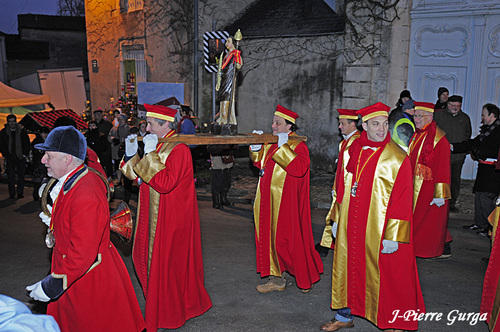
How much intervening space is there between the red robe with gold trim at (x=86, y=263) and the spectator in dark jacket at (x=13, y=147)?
337 inches

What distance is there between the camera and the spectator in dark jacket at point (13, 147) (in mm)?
11250

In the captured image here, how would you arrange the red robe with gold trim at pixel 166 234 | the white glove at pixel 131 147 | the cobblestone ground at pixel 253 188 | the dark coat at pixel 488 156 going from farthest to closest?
the cobblestone ground at pixel 253 188, the dark coat at pixel 488 156, the white glove at pixel 131 147, the red robe with gold trim at pixel 166 234

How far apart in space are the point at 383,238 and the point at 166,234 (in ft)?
6.62

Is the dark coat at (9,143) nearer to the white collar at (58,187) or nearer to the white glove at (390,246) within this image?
the white collar at (58,187)

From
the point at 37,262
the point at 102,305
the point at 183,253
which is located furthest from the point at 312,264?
the point at 37,262

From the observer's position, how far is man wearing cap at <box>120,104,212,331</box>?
4727 millimetres

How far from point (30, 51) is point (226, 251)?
22675mm

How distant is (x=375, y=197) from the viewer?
15.0 feet

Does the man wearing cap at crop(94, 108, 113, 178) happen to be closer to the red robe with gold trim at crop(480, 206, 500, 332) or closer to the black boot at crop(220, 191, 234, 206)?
the black boot at crop(220, 191, 234, 206)

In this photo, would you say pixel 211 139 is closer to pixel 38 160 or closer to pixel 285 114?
A: pixel 285 114

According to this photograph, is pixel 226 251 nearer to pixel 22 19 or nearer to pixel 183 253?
pixel 183 253

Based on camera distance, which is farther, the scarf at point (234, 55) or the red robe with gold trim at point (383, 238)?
the scarf at point (234, 55)

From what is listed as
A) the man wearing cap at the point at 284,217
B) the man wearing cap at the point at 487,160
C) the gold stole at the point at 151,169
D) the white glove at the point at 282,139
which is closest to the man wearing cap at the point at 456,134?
the man wearing cap at the point at 487,160

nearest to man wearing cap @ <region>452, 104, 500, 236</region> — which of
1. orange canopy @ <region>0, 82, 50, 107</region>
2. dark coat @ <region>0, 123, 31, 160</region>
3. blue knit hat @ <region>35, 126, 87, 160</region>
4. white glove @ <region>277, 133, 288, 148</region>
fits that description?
white glove @ <region>277, 133, 288, 148</region>
